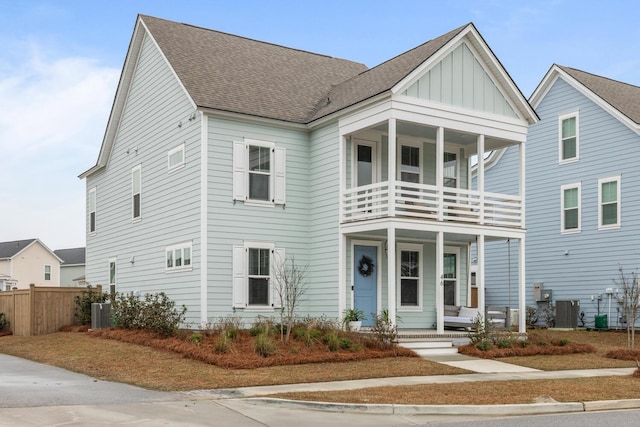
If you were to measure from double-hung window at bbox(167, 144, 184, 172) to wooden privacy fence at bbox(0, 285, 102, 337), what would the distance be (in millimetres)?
6524

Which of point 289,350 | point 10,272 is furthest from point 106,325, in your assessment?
point 10,272

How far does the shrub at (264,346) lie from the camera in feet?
56.1

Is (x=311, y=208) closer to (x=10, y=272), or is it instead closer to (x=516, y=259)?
(x=516, y=259)

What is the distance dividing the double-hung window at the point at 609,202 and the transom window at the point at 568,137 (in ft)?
5.96

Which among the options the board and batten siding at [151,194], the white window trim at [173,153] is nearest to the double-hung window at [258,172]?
the board and batten siding at [151,194]

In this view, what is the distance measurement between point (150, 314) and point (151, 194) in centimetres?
532

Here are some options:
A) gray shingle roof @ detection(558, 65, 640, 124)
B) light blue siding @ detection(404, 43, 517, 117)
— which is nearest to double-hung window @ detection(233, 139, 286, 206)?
light blue siding @ detection(404, 43, 517, 117)

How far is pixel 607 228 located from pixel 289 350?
1595 centimetres

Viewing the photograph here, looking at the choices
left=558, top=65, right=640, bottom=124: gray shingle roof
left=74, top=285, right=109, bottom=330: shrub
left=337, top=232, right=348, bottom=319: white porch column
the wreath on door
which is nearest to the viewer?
left=337, top=232, right=348, bottom=319: white porch column

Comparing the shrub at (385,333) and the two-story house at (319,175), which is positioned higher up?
the two-story house at (319,175)

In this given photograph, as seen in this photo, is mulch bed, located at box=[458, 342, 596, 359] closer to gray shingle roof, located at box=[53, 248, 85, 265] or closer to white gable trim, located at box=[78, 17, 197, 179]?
white gable trim, located at box=[78, 17, 197, 179]

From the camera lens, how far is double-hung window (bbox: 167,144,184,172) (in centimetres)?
2234

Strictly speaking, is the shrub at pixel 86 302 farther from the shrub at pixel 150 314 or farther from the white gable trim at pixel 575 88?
the white gable trim at pixel 575 88

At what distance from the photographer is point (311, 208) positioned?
74.7 ft
